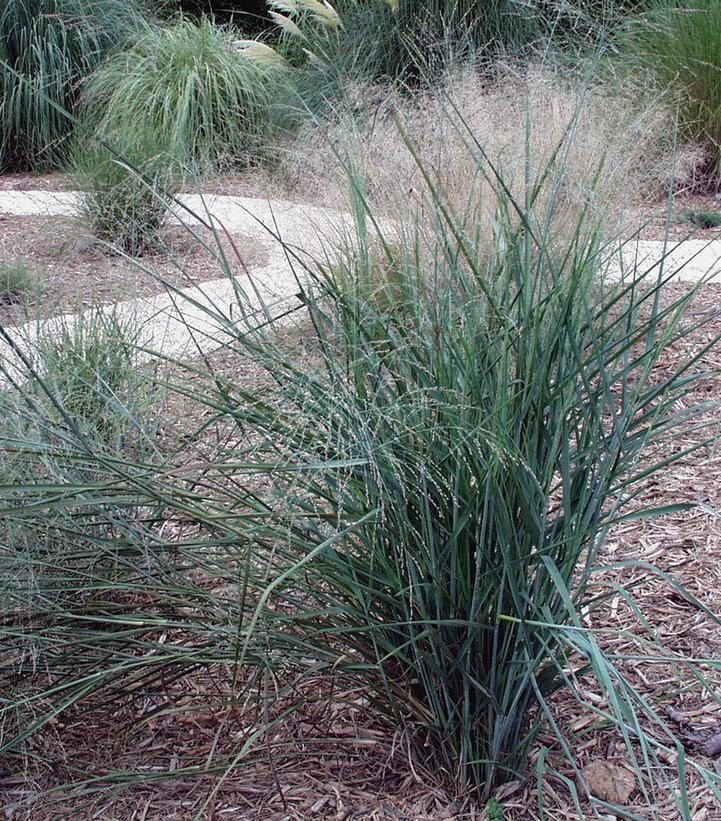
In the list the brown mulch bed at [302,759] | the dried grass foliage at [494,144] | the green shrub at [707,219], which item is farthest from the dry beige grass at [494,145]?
the brown mulch bed at [302,759]

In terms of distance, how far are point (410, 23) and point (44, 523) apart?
8170mm

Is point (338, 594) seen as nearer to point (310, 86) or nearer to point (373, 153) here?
point (373, 153)

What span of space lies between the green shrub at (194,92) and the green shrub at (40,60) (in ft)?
1.92

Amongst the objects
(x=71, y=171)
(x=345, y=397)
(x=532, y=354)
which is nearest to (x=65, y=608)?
(x=345, y=397)

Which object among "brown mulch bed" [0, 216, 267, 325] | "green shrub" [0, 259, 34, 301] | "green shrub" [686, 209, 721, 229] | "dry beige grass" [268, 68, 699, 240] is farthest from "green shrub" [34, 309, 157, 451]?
"green shrub" [686, 209, 721, 229]

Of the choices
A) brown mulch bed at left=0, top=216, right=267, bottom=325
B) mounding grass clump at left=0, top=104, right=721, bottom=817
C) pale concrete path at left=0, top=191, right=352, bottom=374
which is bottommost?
brown mulch bed at left=0, top=216, right=267, bottom=325

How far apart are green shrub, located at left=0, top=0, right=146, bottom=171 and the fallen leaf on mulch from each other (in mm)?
9266

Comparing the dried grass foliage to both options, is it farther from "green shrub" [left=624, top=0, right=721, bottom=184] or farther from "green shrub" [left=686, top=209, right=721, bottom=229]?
"green shrub" [left=624, top=0, right=721, bottom=184]

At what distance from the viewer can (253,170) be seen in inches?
297

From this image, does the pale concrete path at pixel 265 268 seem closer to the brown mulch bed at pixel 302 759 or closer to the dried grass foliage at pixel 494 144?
the dried grass foliage at pixel 494 144

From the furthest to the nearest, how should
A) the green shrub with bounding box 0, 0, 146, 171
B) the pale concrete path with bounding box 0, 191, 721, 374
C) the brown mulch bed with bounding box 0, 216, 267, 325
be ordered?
the green shrub with bounding box 0, 0, 146, 171 → the brown mulch bed with bounding box 0, 216, 267, 325 → the pale concrete path with bounding box 0, 191, 721, 374

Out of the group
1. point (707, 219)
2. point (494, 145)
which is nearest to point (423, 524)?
point (494, 145)

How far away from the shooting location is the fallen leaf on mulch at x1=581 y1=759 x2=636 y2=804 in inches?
74.5

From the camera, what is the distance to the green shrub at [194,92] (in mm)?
8680
